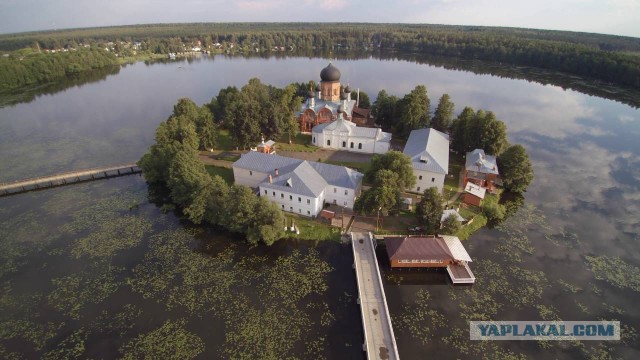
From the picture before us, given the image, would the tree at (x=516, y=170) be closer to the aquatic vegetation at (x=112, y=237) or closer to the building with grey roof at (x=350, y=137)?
the building with grey roof at (x=350, y=137)

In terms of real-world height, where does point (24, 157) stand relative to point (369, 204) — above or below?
below

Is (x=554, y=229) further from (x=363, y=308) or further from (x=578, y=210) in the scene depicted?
(x=363, y=308)

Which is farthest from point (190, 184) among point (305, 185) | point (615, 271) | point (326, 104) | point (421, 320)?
point (615, 271)

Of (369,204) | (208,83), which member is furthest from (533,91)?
(208,83)

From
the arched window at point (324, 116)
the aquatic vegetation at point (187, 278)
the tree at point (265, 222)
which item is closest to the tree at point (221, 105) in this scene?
the arched window at point (324, 116)

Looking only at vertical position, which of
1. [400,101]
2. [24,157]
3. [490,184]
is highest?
[400,101]

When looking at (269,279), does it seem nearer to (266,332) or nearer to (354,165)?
(266,332)

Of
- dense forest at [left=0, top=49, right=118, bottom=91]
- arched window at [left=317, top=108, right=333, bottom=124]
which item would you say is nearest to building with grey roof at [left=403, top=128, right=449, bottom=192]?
arched window at [left=317, top=108, right=333, bottom=124]
